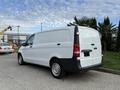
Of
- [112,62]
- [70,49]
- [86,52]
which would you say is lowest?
[112,62]

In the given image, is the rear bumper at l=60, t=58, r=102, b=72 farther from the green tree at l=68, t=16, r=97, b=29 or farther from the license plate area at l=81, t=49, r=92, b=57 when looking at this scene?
the green tree at l=68, t=16, r=97, b=29

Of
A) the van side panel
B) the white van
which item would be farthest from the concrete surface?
the van side panel

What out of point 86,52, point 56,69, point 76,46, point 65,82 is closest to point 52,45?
point 56,69

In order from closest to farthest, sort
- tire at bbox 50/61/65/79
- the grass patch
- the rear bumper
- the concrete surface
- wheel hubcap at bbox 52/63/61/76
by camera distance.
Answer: the concrete surface → the rear bumper → tire at bbox 50/61/65/79 → wheel hubcap at bbox 52/63/61/76 → the grass patch

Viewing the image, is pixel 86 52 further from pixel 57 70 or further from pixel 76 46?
pixel 57 70

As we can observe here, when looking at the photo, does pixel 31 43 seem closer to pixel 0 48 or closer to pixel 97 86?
pixel 97 86

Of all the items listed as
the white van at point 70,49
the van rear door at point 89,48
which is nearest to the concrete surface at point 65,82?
the white van at point 70,49

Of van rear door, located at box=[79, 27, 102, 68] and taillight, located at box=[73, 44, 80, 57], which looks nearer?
taillight, located at box=[73, 44, 80, 57]

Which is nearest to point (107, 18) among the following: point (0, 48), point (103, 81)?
point (0, 48)

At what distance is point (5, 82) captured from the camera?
6.37m

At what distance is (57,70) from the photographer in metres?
6.97

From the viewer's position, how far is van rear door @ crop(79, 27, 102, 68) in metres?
6.33

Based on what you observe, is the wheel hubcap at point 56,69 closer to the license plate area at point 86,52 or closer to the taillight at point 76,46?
the taillight at point 76,46

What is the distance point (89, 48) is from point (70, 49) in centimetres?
83
